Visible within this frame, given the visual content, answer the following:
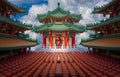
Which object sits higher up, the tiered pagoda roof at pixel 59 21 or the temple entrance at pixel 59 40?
the tiered pagoda roof at pixel 59 21

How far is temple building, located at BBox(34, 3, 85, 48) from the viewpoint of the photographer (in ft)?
107

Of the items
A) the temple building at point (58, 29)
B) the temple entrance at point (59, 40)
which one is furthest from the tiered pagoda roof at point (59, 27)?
the temple entrance at point (59, 40)

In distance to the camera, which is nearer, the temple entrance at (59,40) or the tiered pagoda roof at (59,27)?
the tiered pagoda roof at (59,27)

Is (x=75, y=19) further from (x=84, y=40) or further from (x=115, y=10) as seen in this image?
(x=115, y=10)

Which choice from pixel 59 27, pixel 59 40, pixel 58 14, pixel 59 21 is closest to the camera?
pixel 59 27

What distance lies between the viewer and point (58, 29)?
106 ft

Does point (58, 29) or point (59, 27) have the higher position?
point (59, 27)

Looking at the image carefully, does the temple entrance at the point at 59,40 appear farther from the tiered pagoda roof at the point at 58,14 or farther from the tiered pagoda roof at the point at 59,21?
the tiered pagoda roof at the point at 58,14

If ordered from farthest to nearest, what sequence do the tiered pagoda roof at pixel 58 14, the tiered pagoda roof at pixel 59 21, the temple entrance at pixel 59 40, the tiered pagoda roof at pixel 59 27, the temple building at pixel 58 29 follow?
the temple entrance at pixel 59 40, the tiered pagoda roof at pixel 58 14, the temple building at pixel 58 29, the tiered pagoda roof at pixel 59 21, the tiered pagoda roof at pixel 59 27

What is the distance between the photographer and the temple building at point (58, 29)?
32562mm

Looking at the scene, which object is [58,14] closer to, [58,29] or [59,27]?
[59,27]

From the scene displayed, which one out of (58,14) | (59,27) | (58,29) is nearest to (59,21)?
(58,14)

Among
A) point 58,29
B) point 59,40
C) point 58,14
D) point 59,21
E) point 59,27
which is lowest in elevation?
point 59,40

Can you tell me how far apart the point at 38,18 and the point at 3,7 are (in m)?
14.9
